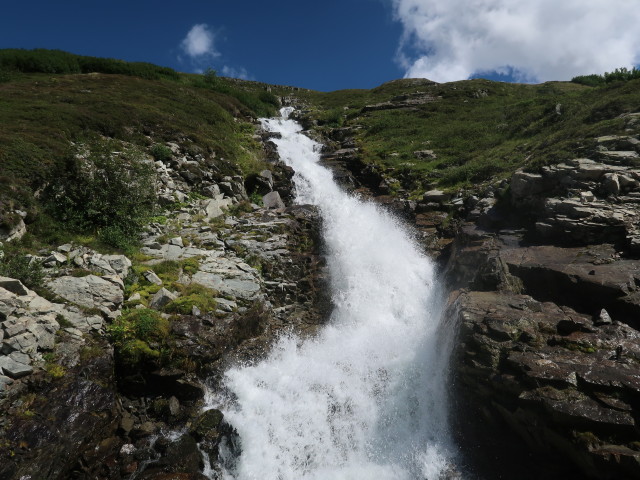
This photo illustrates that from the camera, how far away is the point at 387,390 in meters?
10.7

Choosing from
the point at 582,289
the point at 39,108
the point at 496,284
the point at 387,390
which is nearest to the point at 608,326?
the point at 582,289

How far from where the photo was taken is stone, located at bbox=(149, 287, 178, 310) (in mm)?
10414

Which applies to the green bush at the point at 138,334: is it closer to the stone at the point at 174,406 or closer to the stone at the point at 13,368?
the stone at the point at 174,406

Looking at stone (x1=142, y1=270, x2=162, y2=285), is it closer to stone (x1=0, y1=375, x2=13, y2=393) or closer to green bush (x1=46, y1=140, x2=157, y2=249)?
green bush (x1=46, y1=140, x2=157, y2=249)

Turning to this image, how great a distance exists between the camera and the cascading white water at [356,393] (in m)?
9.01

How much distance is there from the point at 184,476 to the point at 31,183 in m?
11.8

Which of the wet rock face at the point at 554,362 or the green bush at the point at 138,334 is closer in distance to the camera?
the wet rock face at the point at 554,362

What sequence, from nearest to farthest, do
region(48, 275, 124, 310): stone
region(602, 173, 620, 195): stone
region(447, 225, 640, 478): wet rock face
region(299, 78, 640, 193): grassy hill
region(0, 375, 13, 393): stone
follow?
region(0, 375, 13, 393): stone → region(447, 225, 640, 478): wet rock face → region(48, 275, 124, 310): stone → region(602, 173, 620, 195): stone → region(299, 78, 640, 193): grassy hill

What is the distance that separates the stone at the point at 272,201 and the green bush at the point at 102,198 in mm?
7033

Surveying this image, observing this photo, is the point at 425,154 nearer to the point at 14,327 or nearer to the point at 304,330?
the point at 304,330

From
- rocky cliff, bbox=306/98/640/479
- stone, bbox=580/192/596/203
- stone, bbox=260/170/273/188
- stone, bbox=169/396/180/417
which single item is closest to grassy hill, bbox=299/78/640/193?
rocky cliff, bbox=306/98/640/479

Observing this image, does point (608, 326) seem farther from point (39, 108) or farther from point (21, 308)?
point (39, 108)

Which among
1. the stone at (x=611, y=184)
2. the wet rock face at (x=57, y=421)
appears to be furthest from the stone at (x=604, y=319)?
the wet rock face at (x=57, y=421)

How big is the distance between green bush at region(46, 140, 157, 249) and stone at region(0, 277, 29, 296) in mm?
4128
